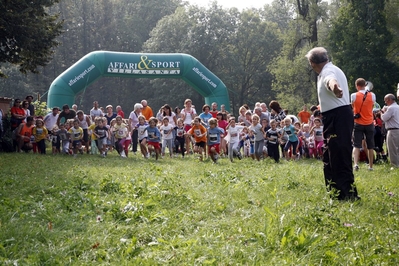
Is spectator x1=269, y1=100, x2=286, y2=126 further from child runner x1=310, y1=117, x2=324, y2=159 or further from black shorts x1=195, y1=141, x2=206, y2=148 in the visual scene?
black shorts x1=195, y1=141, x2=206, y2=148

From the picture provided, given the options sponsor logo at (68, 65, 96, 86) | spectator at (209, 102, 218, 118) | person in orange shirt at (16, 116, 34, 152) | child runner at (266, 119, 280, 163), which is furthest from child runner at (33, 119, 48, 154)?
child runner at (266, 119, 280, 163)

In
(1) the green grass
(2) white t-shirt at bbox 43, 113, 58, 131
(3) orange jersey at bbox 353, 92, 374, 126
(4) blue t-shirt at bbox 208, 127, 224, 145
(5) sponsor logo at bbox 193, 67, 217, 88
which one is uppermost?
(5) sponsor logo at bbox 193, 67, 217, 88

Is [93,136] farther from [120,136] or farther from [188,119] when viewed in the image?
[188,119]

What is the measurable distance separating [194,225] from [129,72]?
19.0 metres

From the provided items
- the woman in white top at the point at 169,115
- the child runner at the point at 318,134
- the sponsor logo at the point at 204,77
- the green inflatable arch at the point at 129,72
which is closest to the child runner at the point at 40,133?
the woman in white top at the point at 169,115

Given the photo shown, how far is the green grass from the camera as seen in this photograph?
384 cm

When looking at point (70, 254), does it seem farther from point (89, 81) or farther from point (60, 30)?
point (89, 81)

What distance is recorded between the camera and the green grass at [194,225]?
3842 mm

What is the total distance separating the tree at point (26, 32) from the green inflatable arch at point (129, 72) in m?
2.17

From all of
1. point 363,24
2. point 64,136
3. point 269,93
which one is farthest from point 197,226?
point 269,93

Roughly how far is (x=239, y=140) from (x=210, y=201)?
31.9ft

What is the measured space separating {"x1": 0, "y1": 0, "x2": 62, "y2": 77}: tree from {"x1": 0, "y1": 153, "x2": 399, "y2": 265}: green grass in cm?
1122

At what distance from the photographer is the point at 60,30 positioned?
19406 mm

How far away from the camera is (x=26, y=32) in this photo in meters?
17.4
